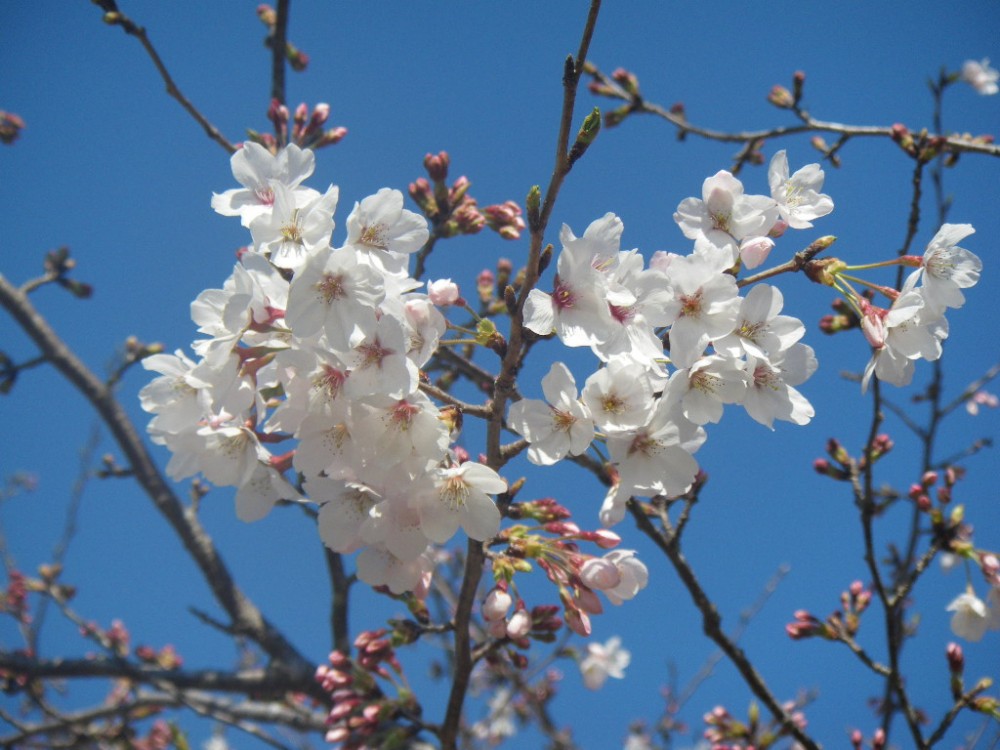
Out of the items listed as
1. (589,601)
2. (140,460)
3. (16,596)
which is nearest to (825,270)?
(589,601)

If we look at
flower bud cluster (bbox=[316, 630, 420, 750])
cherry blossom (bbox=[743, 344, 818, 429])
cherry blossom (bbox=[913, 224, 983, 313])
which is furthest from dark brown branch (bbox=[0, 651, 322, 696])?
cherry blossom (bbox=[913, 224, 983, 313])

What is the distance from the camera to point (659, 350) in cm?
155

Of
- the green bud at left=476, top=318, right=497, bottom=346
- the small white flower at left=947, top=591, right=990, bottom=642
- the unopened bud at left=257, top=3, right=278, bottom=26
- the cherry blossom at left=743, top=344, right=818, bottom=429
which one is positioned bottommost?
the small white flower at left=947, top=591, right=990, bottom=642

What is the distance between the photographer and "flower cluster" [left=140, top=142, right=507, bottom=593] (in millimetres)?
1396

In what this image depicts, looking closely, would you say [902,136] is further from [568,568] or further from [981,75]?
Result: [981,75]

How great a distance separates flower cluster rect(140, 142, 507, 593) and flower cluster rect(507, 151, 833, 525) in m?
0.26

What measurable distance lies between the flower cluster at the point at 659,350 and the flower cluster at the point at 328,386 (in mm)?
259

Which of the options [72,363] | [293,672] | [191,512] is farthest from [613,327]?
[72,363]

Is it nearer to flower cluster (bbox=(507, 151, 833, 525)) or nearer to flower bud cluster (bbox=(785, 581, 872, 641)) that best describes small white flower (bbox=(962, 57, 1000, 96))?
flower bud cluster (bbox=(785, 581, 872, 641))

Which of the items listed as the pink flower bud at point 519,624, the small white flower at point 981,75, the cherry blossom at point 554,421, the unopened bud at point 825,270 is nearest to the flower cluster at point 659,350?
the cherry blossom at point 554,421

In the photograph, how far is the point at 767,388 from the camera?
1645 mm

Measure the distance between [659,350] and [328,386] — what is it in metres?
0.79

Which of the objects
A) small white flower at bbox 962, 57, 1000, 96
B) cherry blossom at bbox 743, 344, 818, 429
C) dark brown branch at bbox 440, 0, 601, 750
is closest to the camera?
dark brown branch at bbox 440, 0, 601, 750

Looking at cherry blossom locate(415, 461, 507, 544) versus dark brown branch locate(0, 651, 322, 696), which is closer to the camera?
cherry blossom locate(415, 461, 507, 544)
